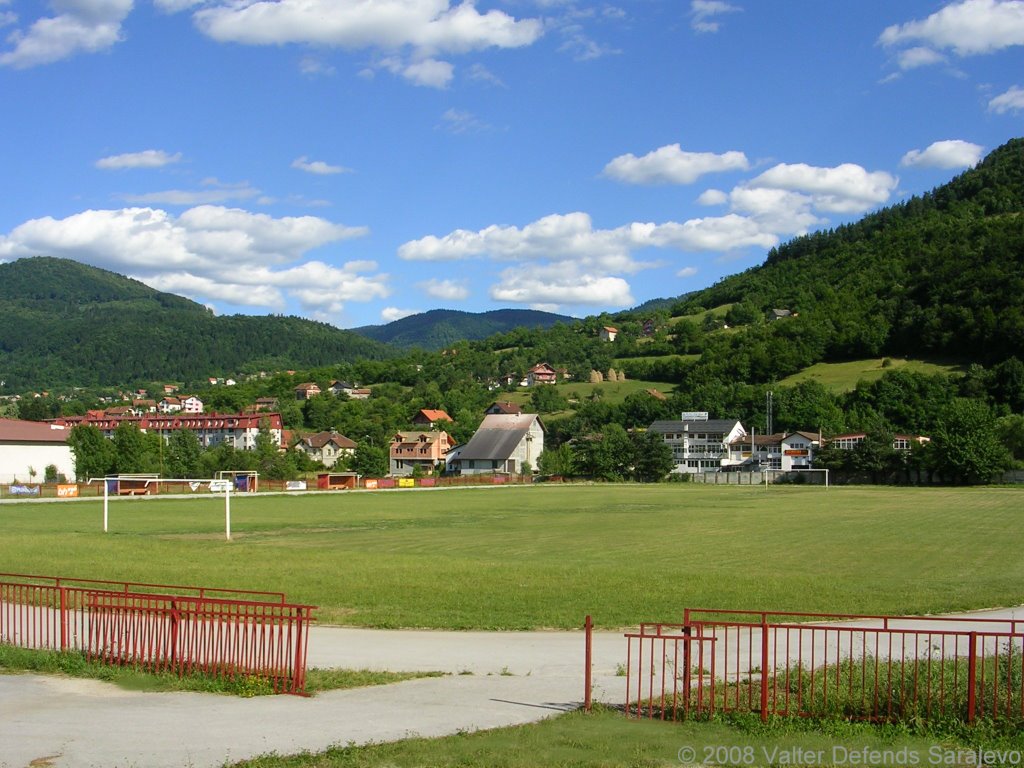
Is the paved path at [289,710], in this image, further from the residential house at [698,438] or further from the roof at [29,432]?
the residential house at [698,438]

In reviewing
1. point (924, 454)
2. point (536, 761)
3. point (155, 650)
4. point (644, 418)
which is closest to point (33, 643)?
point (155, 650)

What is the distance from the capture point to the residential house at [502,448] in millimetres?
146750

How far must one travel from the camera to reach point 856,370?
555 ft

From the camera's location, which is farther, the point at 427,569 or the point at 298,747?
the point at 427,569

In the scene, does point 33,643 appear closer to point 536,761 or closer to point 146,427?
point 536,761

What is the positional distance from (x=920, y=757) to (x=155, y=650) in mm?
10863

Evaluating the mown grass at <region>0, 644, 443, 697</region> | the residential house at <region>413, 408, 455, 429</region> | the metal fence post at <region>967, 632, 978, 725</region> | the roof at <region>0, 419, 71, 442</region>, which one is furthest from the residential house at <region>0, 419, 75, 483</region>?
the metal fence post at <region>967, 632, 978, 725</region>

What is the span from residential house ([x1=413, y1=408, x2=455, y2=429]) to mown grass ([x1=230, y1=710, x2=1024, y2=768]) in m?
171

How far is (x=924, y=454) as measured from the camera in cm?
10881

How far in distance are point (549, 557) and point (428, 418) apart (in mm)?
153915

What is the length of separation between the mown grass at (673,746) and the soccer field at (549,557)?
7776 millimetres

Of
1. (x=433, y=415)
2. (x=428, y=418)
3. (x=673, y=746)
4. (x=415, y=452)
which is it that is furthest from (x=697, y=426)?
(x=673, y=746)

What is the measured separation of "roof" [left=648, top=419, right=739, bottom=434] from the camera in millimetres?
156375

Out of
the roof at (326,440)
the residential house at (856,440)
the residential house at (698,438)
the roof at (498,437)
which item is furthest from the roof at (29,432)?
the residential house at (856,440)
